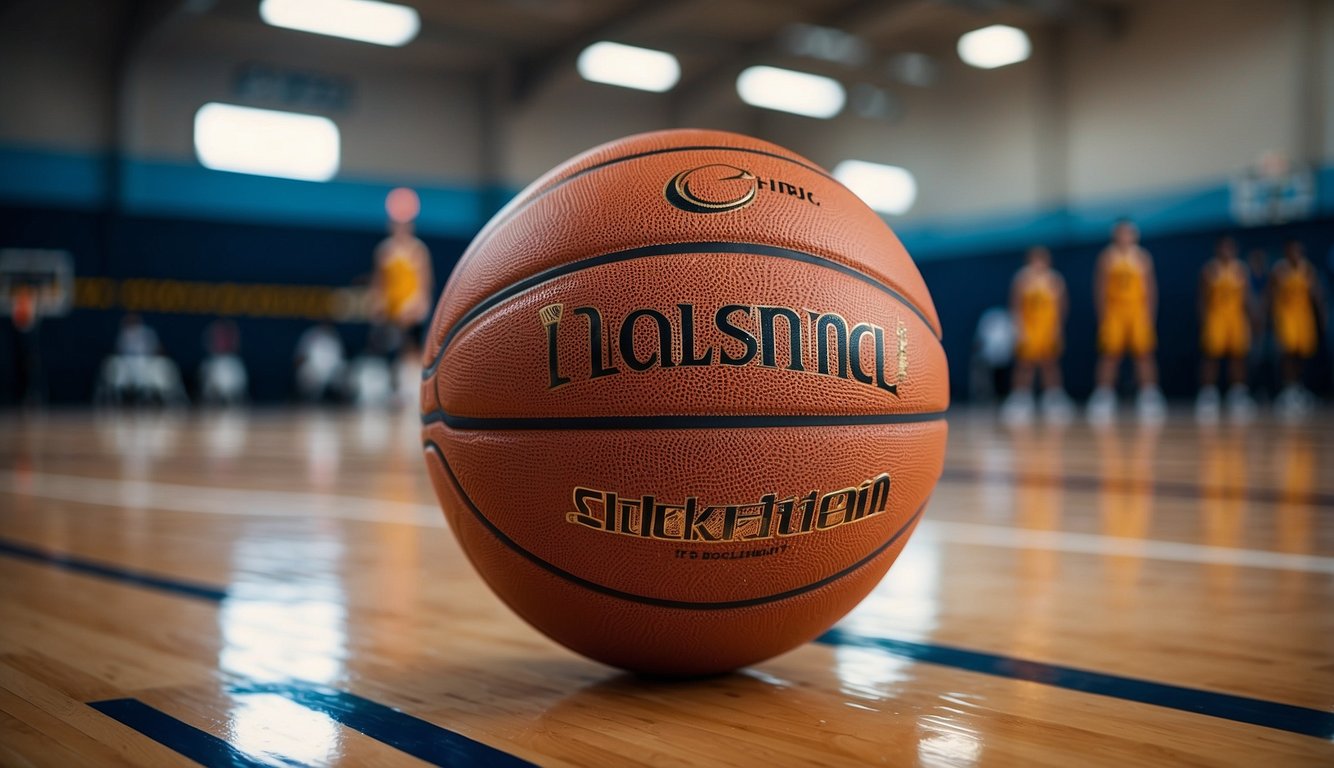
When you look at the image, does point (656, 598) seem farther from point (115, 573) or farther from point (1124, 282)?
point (1124, 282)

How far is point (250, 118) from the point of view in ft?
43.6

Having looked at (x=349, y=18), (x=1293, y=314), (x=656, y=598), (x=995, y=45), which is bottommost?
(x=656, y=598)

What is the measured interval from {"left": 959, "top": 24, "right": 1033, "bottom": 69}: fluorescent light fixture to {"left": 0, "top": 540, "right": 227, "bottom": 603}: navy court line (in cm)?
1281

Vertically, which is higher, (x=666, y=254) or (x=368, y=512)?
(x=666, y=254)

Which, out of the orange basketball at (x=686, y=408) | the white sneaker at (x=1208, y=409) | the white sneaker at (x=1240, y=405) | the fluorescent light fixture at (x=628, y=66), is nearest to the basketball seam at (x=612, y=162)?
the orange basketball at (x=686, y=408)

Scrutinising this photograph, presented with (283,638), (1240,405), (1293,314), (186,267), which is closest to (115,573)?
(283,638)

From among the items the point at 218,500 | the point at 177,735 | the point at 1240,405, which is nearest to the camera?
the point at 177,735

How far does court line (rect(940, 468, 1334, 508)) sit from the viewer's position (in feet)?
9.02

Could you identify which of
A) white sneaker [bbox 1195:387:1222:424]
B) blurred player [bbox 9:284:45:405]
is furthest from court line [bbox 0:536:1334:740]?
blurred player [bbox 9:284:45:405]

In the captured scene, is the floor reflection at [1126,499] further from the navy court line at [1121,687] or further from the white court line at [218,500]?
the white court line at [218,500]

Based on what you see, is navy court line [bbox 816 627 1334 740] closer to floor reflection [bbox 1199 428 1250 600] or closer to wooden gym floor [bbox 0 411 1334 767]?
wooden gym floor [bbox 0 411 1334 767]

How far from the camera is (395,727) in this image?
1011 mm

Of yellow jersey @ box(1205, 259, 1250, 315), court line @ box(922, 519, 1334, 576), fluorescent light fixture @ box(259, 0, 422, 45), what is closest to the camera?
court line @ box(922, 519, 1334, 576)

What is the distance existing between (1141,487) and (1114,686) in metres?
2.16
